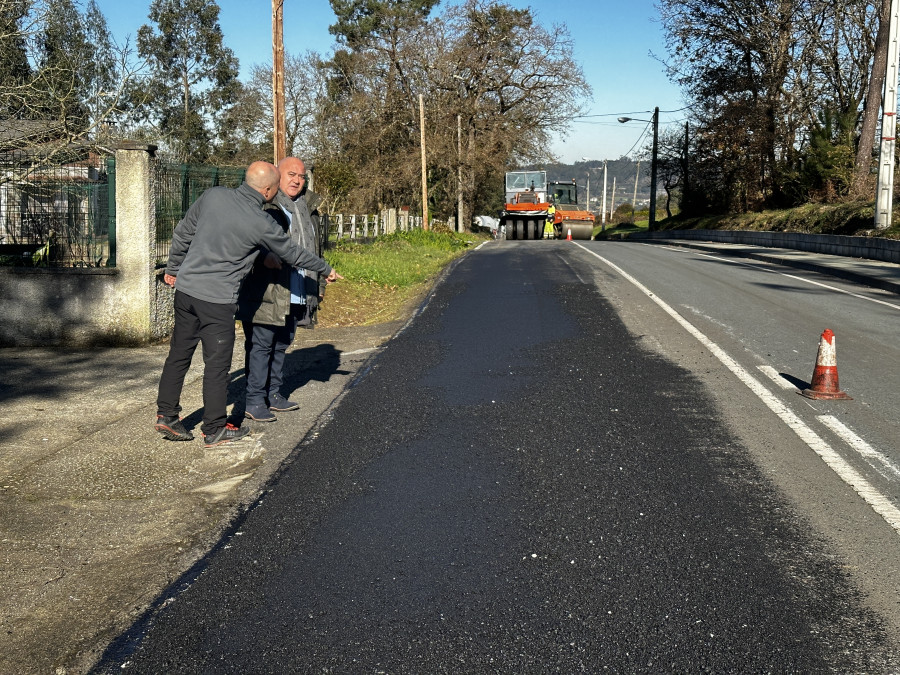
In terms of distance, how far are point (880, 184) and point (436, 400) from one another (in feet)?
65.9

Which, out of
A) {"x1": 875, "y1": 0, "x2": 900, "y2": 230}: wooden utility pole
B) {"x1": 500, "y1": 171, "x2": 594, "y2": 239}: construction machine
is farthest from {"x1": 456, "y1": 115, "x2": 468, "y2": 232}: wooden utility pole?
{"x1": 875, "y1": 0, "x2": 900, "y2": 230}: wooden utility pole

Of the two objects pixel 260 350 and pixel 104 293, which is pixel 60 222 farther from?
pixel 260 350

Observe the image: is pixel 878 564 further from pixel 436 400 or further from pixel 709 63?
pixel 709 63

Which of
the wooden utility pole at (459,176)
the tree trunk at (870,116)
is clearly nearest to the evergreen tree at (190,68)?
the wooden utility pole at (459,176)

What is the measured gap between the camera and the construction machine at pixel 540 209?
4062cm

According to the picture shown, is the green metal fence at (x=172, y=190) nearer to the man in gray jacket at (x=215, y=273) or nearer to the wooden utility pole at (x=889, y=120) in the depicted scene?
the man in gray jacket at (x=215, y=273)

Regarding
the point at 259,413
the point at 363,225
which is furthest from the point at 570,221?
the point at 259,413

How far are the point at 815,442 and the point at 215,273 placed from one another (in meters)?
4.22

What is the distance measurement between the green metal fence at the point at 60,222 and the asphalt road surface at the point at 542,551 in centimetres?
474

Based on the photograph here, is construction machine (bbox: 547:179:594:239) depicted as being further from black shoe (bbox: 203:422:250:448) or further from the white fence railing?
black shoe (bbox: 203:422:250:448)

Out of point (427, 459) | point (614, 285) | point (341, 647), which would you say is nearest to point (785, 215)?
point (614, 285)

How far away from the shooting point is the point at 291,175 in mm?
6832

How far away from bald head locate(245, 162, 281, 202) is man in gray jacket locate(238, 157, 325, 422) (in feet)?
1.61

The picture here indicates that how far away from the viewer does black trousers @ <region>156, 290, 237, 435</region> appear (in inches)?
237
